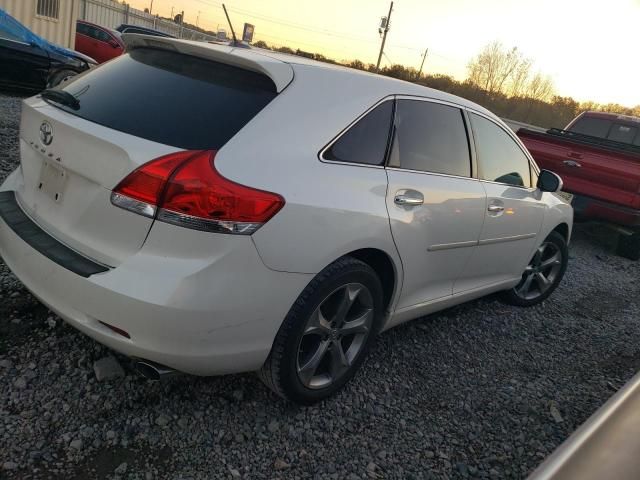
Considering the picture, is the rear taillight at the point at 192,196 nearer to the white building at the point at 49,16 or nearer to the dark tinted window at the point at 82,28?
the white building at the point at 49,16

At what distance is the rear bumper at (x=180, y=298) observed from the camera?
203 cm

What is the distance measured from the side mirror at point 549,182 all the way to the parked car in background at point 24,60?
7.35 metres

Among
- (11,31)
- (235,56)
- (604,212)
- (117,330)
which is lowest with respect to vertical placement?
(117,330)

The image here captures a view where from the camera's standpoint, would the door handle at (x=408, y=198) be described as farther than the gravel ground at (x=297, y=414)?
Yes

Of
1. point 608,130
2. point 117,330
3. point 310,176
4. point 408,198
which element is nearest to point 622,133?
point 608,130

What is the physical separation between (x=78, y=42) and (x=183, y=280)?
19425 millimetres

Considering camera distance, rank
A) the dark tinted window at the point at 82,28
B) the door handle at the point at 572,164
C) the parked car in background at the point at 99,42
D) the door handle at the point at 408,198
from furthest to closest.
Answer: the dark tinted window at the point at 82,28 < the parked car in background at the point at 99,42 < the door handle at the point at 572,164 < the door handle at the point at 408,198

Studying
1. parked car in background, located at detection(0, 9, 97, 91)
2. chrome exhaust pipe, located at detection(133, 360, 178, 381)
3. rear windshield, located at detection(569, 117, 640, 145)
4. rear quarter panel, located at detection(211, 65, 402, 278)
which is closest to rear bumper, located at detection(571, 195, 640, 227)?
rear windshield, located at detection(569, 117, 640, 145)

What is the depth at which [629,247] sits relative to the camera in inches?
297

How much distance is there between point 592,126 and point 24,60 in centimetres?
940

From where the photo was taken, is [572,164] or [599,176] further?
[572,164]

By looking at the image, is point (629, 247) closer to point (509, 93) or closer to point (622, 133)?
point (622, 133)

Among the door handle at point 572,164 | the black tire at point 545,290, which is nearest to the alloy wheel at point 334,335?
the black tire at point 545,290

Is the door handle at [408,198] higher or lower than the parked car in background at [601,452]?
higher
